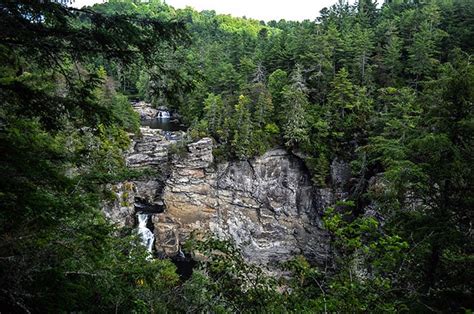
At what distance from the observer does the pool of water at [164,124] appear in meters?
40.5

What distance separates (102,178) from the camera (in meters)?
9.11

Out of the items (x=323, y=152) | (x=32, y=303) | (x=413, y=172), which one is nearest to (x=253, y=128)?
(x=323, y=152)

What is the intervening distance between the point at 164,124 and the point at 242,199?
1698cm

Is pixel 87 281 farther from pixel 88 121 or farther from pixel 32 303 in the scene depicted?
pixel 88 121

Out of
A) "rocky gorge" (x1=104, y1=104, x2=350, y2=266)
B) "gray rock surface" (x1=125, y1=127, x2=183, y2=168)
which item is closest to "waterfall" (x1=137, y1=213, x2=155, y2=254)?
"rocky gorge" (x1=104, y1=104, x2=350, y2=266)

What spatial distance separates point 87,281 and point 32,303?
2.20m

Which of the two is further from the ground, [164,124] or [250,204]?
[164,124]

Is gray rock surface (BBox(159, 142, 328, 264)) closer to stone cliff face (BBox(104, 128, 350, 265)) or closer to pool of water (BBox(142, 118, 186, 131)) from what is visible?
→ stone cliff face (BBox(104, 128, 350, 265))

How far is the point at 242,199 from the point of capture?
30.5 metres

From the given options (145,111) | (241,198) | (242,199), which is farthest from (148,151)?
(145,111)

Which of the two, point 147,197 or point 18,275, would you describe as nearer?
point 18,275

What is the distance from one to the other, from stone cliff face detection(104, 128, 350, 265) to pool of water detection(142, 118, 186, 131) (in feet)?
31.1

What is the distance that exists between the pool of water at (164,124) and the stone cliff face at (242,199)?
31.1ft

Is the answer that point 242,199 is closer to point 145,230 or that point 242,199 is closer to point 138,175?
point 145,230
